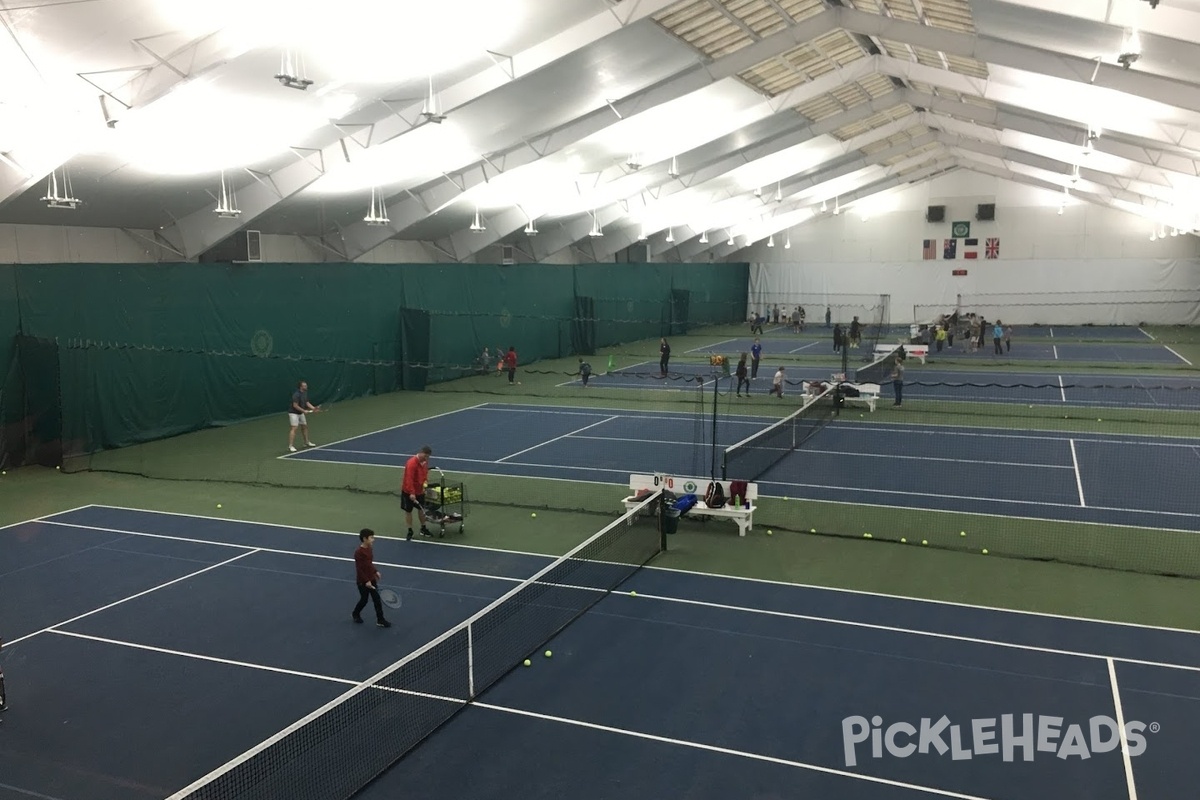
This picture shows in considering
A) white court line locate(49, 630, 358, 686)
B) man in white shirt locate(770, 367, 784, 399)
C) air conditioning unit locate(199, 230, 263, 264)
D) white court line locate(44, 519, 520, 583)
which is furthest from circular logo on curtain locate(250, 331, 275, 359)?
white court line locate(49, 630, 358, 686)

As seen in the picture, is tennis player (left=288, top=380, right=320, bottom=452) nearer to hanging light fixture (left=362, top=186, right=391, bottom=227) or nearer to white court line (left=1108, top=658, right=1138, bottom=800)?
hanging light fixture (left=362, top=186, right=391, bottom=227)

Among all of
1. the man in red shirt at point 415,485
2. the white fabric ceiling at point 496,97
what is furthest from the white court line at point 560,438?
the white fabric ceiling at point 496,97

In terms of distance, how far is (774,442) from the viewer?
20156 mm

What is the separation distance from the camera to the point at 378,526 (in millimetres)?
14688

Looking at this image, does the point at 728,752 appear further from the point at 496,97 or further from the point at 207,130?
the point at 496,97

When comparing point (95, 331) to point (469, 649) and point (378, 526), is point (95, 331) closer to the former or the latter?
point (378, 526)

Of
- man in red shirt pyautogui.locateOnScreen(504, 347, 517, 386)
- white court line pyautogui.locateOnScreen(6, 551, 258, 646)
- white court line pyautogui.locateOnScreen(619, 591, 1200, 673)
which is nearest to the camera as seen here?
white court line pyautogui.locateOnScreen(619, 591, 1200, 673)

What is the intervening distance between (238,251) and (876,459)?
18.2 meters

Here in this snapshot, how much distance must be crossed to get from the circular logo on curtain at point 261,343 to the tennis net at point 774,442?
13691mm

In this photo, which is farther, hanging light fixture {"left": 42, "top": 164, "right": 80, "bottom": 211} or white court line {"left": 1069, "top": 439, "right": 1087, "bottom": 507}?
hanging light fixture {"left": 42, "top": 164, "right": 80, "bottom": 211}

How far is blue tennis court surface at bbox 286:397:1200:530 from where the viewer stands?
635 inches

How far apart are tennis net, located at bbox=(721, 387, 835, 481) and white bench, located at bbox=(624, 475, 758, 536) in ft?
2.08

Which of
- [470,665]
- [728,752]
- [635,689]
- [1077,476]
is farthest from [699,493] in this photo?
[1077,476]

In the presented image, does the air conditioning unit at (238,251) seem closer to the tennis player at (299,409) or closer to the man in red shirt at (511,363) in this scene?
the tennis player at (299,409)
